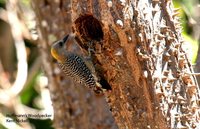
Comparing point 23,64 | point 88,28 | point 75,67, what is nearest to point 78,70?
point 75,67

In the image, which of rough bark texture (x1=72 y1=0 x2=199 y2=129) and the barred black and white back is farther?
the barred black and white back

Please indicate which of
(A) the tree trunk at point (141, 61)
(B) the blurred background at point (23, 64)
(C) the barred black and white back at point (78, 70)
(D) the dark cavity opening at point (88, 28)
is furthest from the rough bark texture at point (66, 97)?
(A) the tree trunk at point (141, 61)

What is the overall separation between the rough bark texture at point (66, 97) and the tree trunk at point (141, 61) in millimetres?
1842

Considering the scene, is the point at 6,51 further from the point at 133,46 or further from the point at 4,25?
the point at 133,46

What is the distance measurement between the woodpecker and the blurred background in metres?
0.82

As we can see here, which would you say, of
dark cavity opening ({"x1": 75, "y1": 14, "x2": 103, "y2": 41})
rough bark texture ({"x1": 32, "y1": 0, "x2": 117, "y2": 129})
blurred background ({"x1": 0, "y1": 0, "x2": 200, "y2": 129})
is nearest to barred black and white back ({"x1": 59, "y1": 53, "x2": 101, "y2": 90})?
dark cavity opening ({"x1": 75, "y1": 14, "x2": 103, "y2": 41})

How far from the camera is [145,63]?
3.52 meters

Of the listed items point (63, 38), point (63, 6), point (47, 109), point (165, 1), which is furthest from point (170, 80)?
point (47, 109)

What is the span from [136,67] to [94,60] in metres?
0.36

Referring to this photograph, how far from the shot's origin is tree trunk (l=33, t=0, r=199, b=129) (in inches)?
138

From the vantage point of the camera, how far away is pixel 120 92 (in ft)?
11.9

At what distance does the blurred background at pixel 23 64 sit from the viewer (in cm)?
620

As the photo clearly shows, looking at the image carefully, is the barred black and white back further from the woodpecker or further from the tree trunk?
the tree trunk

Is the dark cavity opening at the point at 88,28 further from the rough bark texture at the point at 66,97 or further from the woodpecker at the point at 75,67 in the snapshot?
the rough bark texture at the point at 66,97
